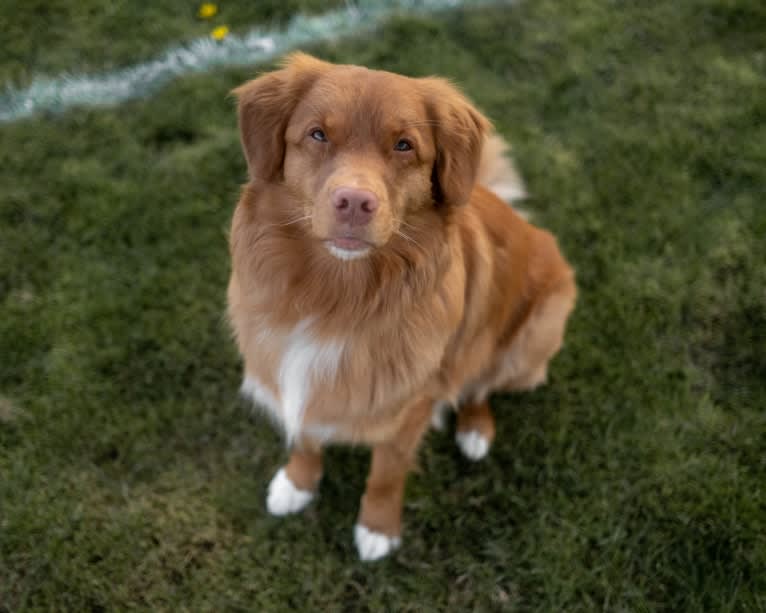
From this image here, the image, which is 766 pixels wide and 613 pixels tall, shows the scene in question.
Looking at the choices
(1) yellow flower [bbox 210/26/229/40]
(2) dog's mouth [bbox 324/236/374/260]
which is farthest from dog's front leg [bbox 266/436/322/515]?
(1) yellow flower [bbox 210/26/229/40]

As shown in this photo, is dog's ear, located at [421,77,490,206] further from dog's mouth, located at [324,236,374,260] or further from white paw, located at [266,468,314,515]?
white paw, located at [266,468,314,515]

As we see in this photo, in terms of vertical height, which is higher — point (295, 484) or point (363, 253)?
point (363, 253)

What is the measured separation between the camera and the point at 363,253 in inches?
78.7

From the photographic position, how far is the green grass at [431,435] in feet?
9.42

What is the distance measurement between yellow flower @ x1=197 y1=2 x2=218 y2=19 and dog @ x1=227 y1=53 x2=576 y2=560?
2.95 metres

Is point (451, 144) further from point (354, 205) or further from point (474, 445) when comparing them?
point (474, 445)

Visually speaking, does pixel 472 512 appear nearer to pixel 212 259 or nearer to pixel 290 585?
pixel 290 585

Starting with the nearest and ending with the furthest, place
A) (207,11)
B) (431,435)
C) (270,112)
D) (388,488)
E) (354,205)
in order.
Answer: (354,205) → (270,112) → (388,488) → (431,435) → (207,11)

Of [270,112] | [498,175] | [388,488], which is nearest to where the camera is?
[270,112]

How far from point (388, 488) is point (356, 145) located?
1.49 metres

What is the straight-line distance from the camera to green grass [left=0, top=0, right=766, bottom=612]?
9.42 ft

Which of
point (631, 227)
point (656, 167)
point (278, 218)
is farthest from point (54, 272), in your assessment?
point (656, 167)

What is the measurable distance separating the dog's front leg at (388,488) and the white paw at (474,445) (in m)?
0.41

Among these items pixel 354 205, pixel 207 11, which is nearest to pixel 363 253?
pixel 354 205
